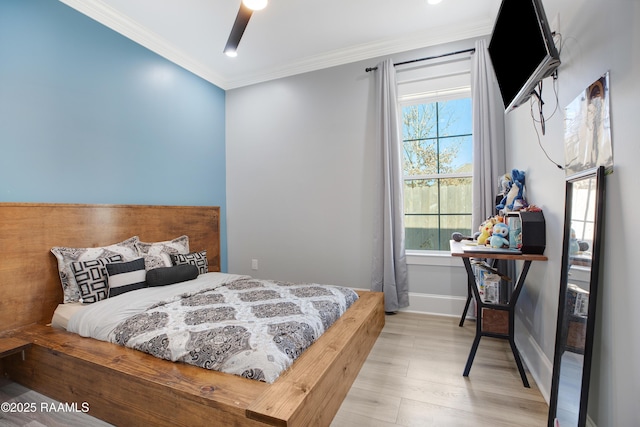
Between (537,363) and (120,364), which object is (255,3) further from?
(537,363)

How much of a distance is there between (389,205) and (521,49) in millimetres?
1767

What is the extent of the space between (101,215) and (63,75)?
3.78 feet

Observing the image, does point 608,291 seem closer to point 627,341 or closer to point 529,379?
point 627,341

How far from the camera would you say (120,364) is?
62.7 inches

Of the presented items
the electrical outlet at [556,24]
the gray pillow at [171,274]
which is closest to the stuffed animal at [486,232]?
the electrical outlet at [556,24]

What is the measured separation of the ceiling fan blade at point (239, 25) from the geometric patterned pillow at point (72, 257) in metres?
1.86

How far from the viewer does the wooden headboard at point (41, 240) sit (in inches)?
81.8

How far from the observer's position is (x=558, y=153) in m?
1.65

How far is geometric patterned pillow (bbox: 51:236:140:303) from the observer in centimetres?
223

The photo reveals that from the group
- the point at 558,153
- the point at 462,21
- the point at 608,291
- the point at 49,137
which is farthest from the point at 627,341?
the point at 49,137

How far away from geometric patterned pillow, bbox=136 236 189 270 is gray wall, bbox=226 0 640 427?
112 cm

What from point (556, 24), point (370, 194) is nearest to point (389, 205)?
point (370, 194)

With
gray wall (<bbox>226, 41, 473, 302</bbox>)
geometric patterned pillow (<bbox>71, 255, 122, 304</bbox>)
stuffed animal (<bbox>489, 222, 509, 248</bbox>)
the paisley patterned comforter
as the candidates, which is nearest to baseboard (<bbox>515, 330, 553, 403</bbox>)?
stuffed animal (<bbox>489, 222, 509, 248</bbox>)

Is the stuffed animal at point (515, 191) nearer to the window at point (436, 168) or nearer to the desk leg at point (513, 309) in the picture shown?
the desk leg at point (513, 309)
